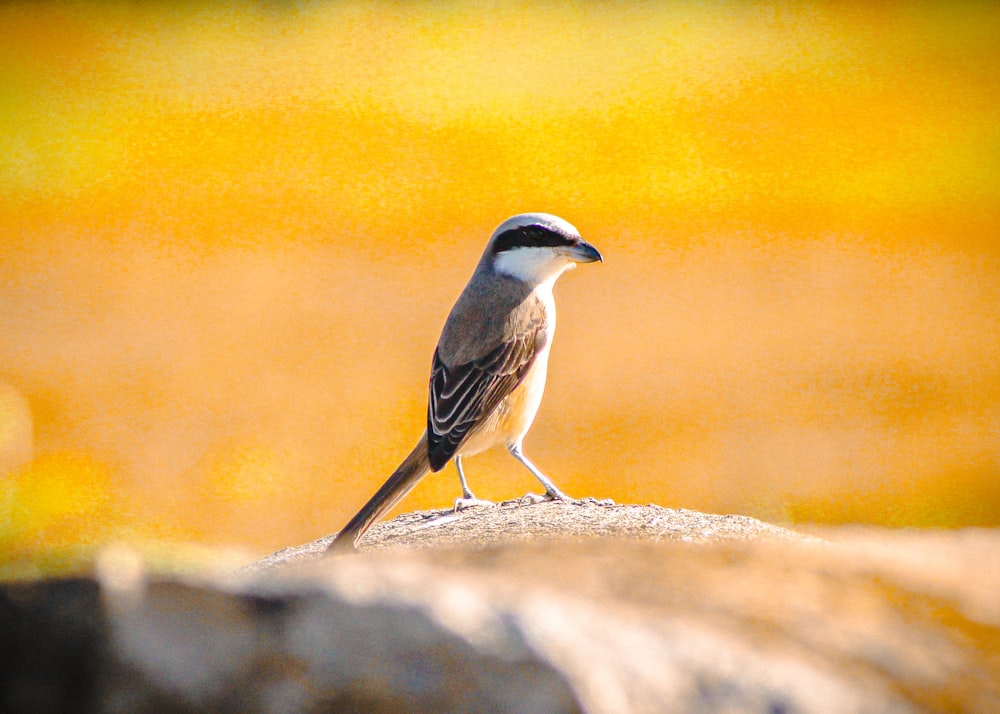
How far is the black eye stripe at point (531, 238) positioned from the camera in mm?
6379

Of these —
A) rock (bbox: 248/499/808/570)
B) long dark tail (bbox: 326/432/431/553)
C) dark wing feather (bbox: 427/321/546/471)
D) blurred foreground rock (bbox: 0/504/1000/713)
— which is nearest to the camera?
blurred foreground rock (bbox: 0/504/1000/713)

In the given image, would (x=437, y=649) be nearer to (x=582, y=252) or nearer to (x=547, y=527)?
(x=547, y=527)

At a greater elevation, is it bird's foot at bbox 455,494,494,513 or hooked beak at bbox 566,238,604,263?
hooked beak at bbox 566,238,604,263

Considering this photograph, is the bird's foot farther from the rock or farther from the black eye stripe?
the black eye stripe

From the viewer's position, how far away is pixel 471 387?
6.06m

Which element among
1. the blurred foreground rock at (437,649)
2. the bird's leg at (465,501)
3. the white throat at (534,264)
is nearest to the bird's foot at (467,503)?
the bird's leg at (465,501)

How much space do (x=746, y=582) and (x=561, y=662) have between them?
976 mm

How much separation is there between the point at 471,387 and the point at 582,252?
104 centimetres

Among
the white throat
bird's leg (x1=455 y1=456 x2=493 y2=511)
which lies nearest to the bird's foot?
bird's leg (x1=455 y1=456 x2=493 y2=511)

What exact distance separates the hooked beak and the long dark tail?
140 cm

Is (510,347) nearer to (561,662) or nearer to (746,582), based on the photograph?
(746,582)

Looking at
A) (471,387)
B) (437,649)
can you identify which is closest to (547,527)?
(471,387)

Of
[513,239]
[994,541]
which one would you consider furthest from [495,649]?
[513,239]

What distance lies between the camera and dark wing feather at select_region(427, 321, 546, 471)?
5887mm
